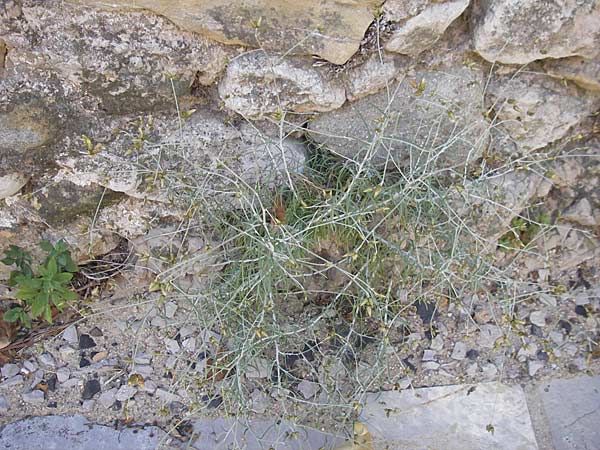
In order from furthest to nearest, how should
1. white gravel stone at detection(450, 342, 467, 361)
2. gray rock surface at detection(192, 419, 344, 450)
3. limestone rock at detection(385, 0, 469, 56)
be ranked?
white gravel stone at detection(450, 342, 467, 361) < gray rock surface at detection(192, 419, 344, 450) < limestone rock at detection(385, 0, 469, 56)

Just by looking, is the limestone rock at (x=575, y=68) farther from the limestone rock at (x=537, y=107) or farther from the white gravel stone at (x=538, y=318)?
the white gravel stone at (x=538, y=318)

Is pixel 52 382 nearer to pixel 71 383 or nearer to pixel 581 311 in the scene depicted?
pixel 71 383

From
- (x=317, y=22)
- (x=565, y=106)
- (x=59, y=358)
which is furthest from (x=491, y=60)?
(x=59, y=358)

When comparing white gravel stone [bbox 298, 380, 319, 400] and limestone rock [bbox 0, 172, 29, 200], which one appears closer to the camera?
limestone rock [bbox 0, 172, 29, 200]

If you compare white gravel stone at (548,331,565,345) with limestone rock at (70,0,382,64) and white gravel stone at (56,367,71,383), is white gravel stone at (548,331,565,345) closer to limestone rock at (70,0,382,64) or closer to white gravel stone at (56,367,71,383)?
limestone rock at (70,0,382,64)

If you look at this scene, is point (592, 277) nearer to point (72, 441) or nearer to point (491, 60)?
point (491, 60)

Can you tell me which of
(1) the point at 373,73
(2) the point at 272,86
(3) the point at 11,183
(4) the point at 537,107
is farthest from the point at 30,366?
(4) the point at 537,107

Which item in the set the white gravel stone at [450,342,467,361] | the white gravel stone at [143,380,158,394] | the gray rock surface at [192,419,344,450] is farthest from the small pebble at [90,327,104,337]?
the white gravel stone at [450,342,467,361]
